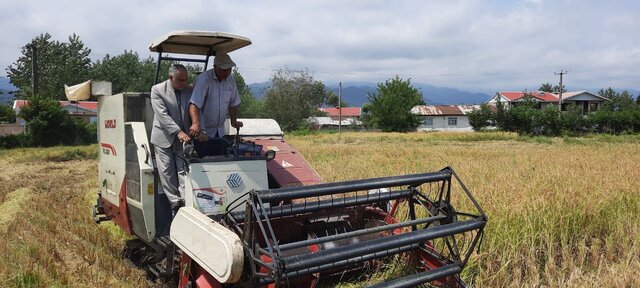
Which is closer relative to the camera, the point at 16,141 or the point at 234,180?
the point at 234,180

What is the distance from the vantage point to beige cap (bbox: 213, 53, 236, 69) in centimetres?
515

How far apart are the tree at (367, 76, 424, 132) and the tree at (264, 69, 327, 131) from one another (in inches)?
392

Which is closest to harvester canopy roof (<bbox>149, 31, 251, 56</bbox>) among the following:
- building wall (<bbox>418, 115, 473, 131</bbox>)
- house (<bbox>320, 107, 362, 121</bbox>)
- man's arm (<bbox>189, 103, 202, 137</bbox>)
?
man's arm (<bbox>189, 103, 202, 137</bbox>)

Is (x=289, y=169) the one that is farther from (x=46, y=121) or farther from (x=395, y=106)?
(x=395, y=106)

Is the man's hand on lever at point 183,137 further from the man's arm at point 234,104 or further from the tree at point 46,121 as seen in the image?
the tree at point 46,121

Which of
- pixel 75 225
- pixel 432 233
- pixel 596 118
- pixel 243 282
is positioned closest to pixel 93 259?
pixel 75 225

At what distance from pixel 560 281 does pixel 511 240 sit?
1.87ft

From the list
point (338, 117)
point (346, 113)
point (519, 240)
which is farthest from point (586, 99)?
point (519, 240)

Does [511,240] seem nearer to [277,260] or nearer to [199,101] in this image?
[277,260]

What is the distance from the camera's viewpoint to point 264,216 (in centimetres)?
312

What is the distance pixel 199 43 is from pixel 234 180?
195cm

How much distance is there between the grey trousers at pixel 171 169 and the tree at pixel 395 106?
57176mm

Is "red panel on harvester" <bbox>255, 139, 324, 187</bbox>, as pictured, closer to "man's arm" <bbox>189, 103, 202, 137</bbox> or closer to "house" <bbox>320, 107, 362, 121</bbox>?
"man's arm" <bbox>189, 103, 202, 137</bbox>

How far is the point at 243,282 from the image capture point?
3316 mm
